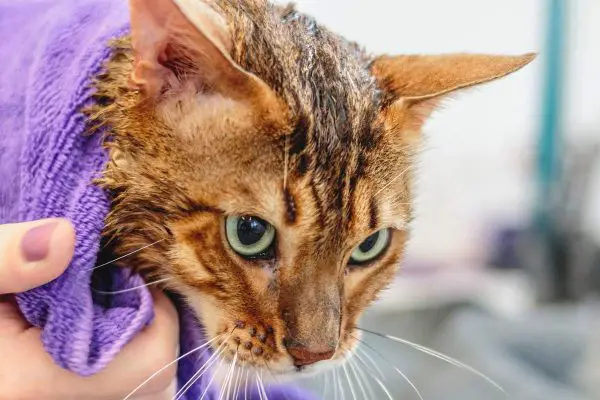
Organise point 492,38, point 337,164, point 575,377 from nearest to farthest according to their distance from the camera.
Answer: point 337,164 < point 575,377 < point 492,38

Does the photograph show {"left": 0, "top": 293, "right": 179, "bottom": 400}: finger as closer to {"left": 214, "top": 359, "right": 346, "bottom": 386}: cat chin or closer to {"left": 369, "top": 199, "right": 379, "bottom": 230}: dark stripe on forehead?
{"left": 214, "top": 359, "right": 346, "bottom": 386}: cat chin

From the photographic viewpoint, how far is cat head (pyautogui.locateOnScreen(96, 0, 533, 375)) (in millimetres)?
621

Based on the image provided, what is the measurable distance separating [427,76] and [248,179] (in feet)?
0.90

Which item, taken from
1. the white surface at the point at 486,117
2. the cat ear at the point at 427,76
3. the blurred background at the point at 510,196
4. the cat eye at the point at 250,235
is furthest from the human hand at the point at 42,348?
the white surface at the point at 486,117

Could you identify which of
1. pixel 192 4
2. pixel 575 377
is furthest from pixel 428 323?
pixel 192 4

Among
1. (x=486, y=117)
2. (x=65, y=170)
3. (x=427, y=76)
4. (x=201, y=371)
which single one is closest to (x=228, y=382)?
(x=201, y=371)

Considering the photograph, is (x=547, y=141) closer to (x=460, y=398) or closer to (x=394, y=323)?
(x=394, y=323)

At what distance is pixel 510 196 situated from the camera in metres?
2.72

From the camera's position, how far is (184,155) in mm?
628

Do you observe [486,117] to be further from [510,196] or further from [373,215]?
[373,215]

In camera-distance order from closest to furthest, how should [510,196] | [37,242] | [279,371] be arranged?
[37,242] < [279,371] < [510,196]

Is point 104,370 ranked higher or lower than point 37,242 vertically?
lower

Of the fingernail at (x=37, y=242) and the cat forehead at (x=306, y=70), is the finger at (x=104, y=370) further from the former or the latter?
the cat forehead at (x=306, y=70)

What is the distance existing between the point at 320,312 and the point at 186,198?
0.56 ft
